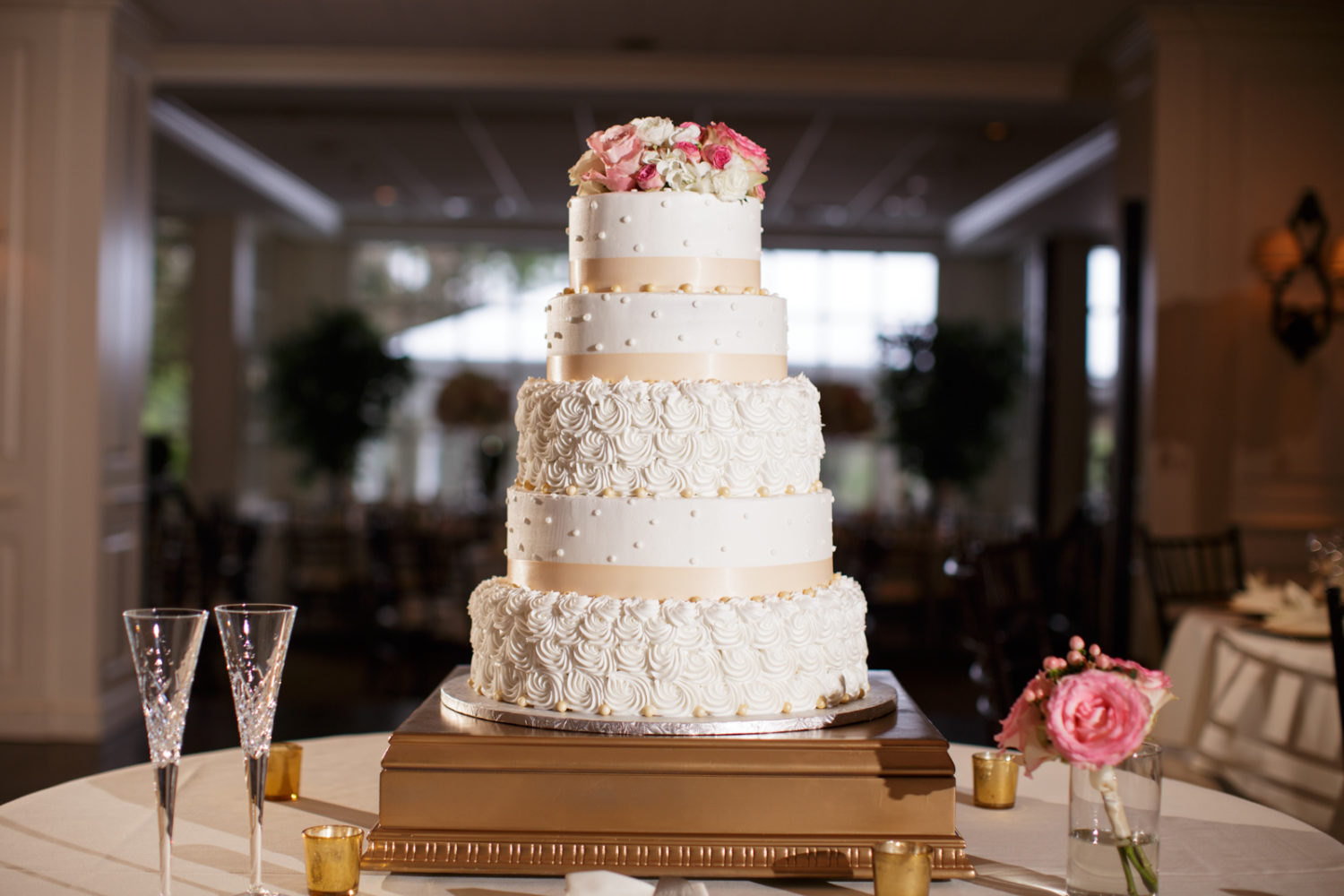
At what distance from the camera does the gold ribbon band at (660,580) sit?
87.0 inches

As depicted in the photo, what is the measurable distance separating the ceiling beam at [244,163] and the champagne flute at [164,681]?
5918 mm

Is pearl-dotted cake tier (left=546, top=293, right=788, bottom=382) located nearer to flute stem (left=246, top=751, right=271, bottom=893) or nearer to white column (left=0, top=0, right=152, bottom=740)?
flute stem (left=246, top=751, right=271, bottom=893)

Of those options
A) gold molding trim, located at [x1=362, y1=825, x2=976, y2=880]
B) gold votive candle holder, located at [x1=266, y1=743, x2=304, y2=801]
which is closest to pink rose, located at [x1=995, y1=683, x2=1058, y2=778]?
gold molding trim, located at [x1=362, y1=825, x2=976, y2=880]

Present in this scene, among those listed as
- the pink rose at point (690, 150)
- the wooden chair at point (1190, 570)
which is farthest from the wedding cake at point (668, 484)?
the wooden chair at point (1190, 570)

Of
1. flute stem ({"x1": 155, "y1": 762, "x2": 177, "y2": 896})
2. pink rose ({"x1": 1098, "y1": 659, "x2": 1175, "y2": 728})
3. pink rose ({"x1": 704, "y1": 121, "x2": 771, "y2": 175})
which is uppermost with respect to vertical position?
pink rose ({"x1": 704, "y1": 121, "x2": 771, "y2": 175})

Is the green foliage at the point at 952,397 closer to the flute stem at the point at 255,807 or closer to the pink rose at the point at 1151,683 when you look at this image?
the pink rose at the point at 1151,683

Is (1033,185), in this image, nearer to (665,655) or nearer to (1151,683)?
(665,655)

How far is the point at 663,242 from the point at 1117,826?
124 centimetres

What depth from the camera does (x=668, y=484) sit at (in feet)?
7.25

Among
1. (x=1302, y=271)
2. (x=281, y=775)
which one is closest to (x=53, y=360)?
(x=281, y=775)

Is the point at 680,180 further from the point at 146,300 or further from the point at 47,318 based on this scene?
the point at 146,300

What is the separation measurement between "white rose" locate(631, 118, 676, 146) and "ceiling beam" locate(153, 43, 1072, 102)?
462 centimetres

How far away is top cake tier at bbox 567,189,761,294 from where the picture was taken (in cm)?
230

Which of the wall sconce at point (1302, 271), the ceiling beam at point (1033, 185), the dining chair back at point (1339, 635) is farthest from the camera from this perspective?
the ceiling beam at point (1033, 185)
